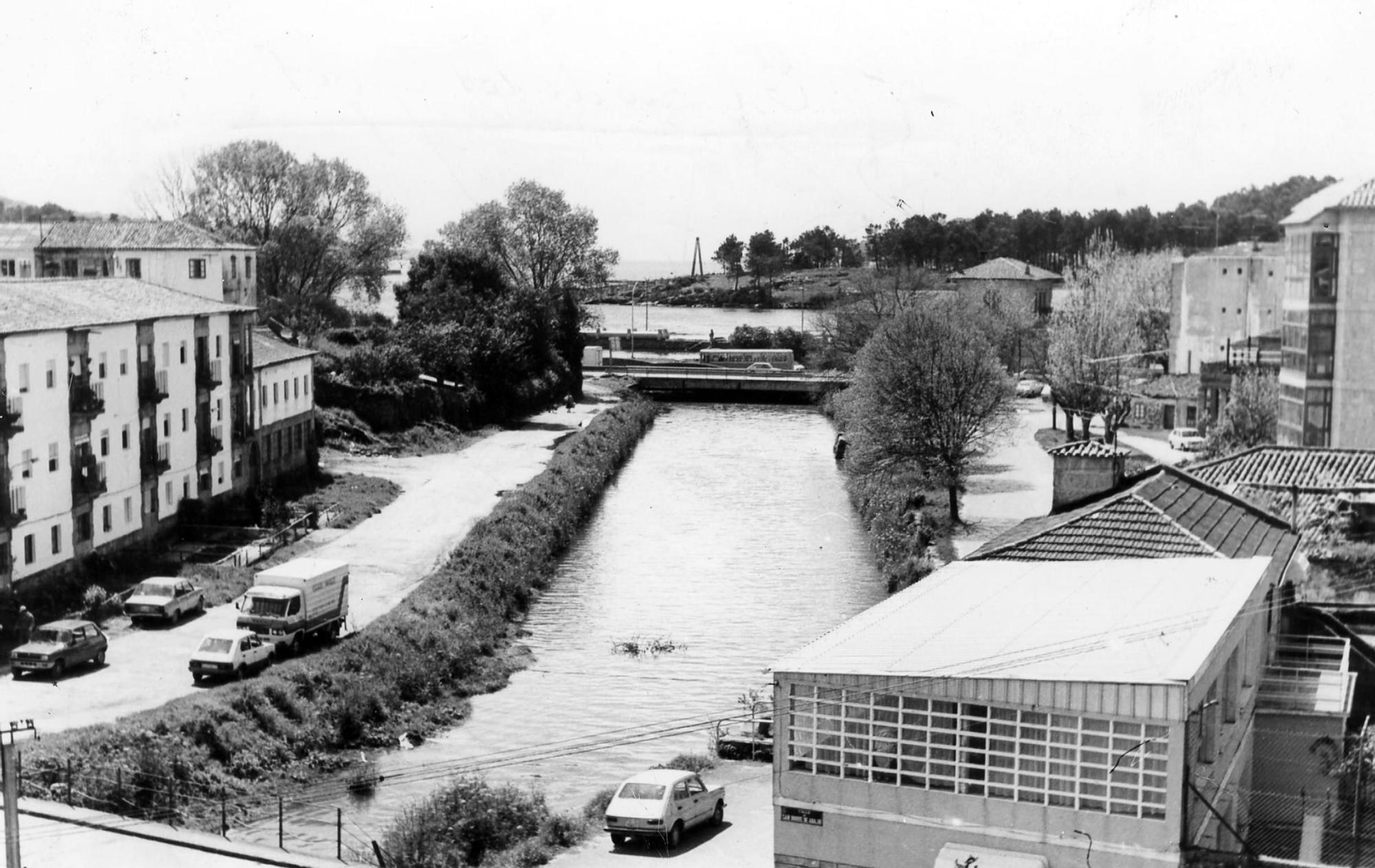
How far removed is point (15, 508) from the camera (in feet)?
A: 98.9

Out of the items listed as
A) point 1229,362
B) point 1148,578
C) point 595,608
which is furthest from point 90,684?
point 1229,362

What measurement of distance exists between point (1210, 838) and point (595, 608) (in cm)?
2271

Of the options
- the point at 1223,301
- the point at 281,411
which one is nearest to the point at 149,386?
the point at 281,411

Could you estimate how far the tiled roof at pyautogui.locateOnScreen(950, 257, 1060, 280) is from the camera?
3706 inches

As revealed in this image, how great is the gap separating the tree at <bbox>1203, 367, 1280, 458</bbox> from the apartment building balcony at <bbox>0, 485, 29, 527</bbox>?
3258 centimetres

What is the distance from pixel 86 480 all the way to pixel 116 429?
2.90m

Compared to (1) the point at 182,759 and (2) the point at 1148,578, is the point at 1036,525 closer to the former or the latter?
(2) the point at 1148,578

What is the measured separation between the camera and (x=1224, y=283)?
51.4 meters

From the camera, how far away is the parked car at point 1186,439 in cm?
5178

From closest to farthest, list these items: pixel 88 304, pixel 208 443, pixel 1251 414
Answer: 1. pixel 88 304
2. pixel 208 443
3. pixel 1251 414

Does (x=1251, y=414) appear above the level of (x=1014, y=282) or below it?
below

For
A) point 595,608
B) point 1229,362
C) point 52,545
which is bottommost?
point 595,608

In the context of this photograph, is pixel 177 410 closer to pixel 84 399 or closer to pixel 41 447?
pixel 84 399

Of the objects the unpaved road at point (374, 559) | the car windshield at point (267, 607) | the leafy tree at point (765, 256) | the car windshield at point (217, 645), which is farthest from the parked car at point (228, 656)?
the leafy tree at point (765, 256)
